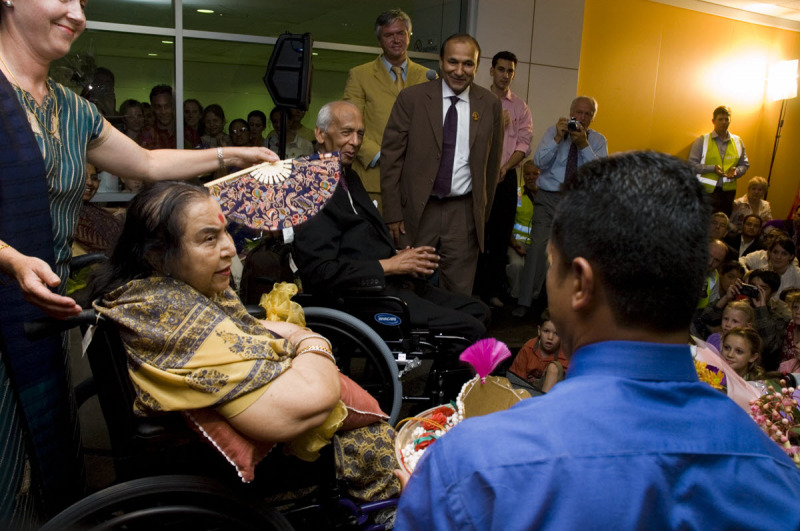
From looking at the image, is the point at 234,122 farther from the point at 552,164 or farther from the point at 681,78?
the point at 681,78

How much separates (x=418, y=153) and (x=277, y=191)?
5.86 feet

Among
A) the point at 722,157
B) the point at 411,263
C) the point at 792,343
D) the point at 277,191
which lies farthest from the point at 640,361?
the point at 722,157

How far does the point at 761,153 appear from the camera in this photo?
8438mm

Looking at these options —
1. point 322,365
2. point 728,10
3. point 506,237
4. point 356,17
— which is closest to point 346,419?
point 322,365

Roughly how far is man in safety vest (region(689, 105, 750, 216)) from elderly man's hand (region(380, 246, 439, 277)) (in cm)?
509

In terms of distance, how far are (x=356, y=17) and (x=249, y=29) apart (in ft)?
3.13

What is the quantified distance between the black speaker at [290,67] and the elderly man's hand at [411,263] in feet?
2.31

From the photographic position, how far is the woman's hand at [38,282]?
1230mm

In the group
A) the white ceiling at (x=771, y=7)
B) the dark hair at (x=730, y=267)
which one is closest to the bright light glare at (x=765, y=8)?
the white ceiling at (x=771, y=7)

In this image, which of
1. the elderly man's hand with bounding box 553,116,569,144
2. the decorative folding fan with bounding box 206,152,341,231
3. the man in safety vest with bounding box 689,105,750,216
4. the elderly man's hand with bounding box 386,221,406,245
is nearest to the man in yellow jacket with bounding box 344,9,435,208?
the elderly man's hand with bounding box 386,221,406,245

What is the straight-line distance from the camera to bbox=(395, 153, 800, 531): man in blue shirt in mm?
712

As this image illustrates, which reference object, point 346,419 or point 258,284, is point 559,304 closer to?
point 346,419

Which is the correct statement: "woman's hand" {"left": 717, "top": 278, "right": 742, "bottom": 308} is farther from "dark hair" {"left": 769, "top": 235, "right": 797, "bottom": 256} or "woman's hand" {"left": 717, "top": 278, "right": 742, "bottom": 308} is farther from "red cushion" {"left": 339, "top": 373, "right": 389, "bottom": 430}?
"red cushion" {"left": 339, "top": 373, "right": 389, "bottom": 430}

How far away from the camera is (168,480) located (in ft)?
4.42
